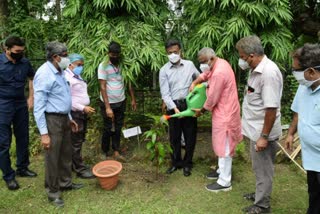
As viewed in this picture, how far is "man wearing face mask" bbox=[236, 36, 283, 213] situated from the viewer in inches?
112

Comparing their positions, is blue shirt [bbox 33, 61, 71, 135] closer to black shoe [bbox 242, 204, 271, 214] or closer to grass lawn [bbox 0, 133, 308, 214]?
grass lawn [bbox 0, 133, 308, 214]

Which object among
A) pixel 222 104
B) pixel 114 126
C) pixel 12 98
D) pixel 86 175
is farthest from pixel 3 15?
pixel 222 104

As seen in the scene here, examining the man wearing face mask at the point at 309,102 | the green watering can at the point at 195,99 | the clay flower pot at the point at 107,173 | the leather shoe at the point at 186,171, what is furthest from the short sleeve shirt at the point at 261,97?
the clay flower pot at the point at 107,173

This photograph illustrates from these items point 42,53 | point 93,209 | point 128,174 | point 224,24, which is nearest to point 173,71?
point 224,24

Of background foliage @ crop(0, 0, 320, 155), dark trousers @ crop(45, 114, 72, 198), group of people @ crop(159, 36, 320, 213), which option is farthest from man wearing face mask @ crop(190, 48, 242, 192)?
dark trousers @ crop(45, 114, 72, 198)

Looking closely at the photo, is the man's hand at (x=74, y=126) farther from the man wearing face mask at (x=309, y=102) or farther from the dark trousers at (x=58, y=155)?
the man wearing face mask at (x=309, y=102)

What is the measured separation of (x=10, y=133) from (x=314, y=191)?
136 inches

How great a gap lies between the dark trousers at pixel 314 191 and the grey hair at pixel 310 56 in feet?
2.97

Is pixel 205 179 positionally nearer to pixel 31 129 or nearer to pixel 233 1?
pixel 233 1

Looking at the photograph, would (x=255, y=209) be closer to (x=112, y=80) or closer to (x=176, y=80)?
(x=176, y=80)

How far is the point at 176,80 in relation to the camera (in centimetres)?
402

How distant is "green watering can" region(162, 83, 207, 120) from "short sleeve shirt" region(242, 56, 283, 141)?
0.73 m

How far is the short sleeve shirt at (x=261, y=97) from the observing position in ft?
9.27

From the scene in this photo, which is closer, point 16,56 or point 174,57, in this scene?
point 16,56
